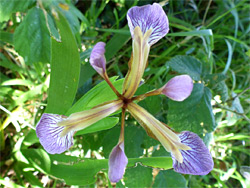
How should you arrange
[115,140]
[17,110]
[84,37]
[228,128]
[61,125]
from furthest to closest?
[228,128] < [84,37] < [17,110] < [115,140] < [61,125]

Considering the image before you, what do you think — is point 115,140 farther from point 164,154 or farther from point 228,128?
point 228,128

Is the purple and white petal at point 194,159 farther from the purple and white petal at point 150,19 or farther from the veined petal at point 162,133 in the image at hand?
the purple and white petal at point 150,19

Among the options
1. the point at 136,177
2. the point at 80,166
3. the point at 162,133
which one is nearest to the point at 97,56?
the point at 162,133

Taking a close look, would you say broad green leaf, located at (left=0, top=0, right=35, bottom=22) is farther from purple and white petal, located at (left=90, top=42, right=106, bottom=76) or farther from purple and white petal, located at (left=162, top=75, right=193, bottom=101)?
purple and white petal, located at (left=162, top=75, right=193, bottom=101)

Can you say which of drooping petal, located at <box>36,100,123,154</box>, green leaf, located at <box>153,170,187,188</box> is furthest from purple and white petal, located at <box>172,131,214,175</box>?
green leaf, located at <box>153,170,187,188</box>

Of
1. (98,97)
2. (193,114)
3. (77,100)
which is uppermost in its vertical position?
(98,97)

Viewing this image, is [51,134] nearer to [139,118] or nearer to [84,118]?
[84,118]

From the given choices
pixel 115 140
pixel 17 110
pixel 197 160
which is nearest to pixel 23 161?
pixel 17 110
